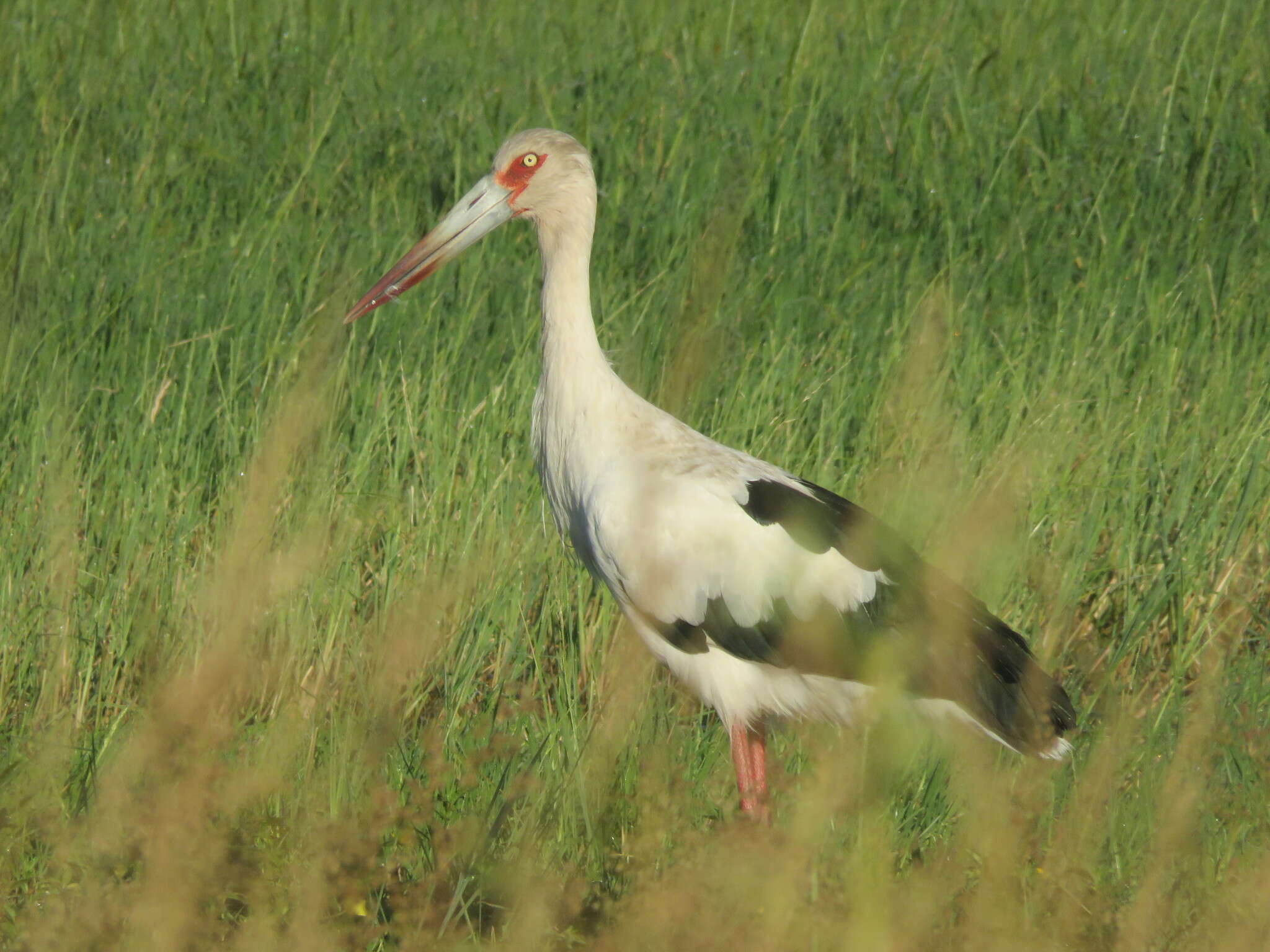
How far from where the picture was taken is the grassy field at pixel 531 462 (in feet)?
7.97

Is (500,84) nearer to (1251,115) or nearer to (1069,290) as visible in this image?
(1069,290)

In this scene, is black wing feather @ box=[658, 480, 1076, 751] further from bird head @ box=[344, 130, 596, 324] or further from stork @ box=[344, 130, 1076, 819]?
bird head @ box=[344, 130, 596, 324]

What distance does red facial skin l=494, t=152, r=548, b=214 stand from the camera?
3.55 metres

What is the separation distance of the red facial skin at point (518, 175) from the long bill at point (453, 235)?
0.03ft

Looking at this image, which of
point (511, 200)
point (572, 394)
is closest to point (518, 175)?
point (511, 200)

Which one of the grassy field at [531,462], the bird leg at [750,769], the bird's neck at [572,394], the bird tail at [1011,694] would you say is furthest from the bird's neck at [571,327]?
the bird tail at [1011,694]

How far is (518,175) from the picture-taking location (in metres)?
3.57

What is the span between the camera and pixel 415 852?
2785mm

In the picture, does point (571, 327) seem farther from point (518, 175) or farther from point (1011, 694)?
point (1011, 694)

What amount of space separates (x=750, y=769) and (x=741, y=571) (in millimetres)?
410

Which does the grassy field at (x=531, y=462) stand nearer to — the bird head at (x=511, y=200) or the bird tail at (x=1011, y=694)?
the bird tail at (x=1011, y=694)

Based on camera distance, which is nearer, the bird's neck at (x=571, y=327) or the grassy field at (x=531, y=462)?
the grassy field at (x=531, y=462)

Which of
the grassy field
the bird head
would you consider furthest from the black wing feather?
the bird head

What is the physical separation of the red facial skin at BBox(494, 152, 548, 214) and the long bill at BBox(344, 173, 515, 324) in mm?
10
